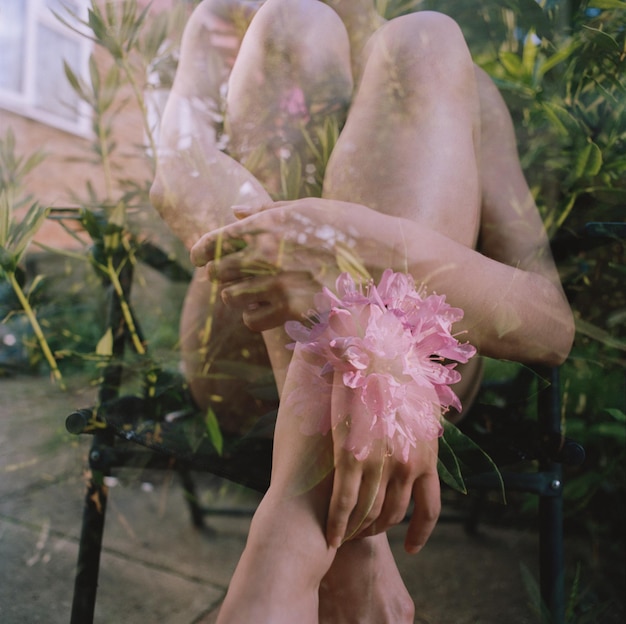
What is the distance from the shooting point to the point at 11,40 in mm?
500

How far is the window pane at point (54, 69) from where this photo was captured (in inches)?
20.2

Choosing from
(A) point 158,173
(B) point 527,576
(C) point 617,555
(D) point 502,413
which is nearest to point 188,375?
(A) point 158,173

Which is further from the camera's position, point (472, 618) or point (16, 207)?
point (472, 618)

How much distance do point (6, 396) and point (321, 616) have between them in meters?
0.41

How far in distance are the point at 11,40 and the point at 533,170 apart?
20.5 inches

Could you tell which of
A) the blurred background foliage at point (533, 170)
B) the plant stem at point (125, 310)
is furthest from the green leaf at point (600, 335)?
the plant stem at point (125, 310)

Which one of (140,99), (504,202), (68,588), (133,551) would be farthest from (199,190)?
(133,551)

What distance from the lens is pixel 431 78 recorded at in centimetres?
44

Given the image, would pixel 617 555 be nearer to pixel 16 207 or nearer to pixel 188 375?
pixel 188 375

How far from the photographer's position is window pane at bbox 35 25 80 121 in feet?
1.68

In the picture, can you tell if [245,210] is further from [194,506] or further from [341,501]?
[194,506]

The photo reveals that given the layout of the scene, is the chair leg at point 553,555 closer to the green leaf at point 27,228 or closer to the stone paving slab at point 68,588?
the stone paving slab at point 68,588

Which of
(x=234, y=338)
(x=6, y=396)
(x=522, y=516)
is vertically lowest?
(x=522, y=516)

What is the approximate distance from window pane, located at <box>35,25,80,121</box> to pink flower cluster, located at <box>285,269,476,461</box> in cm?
34
